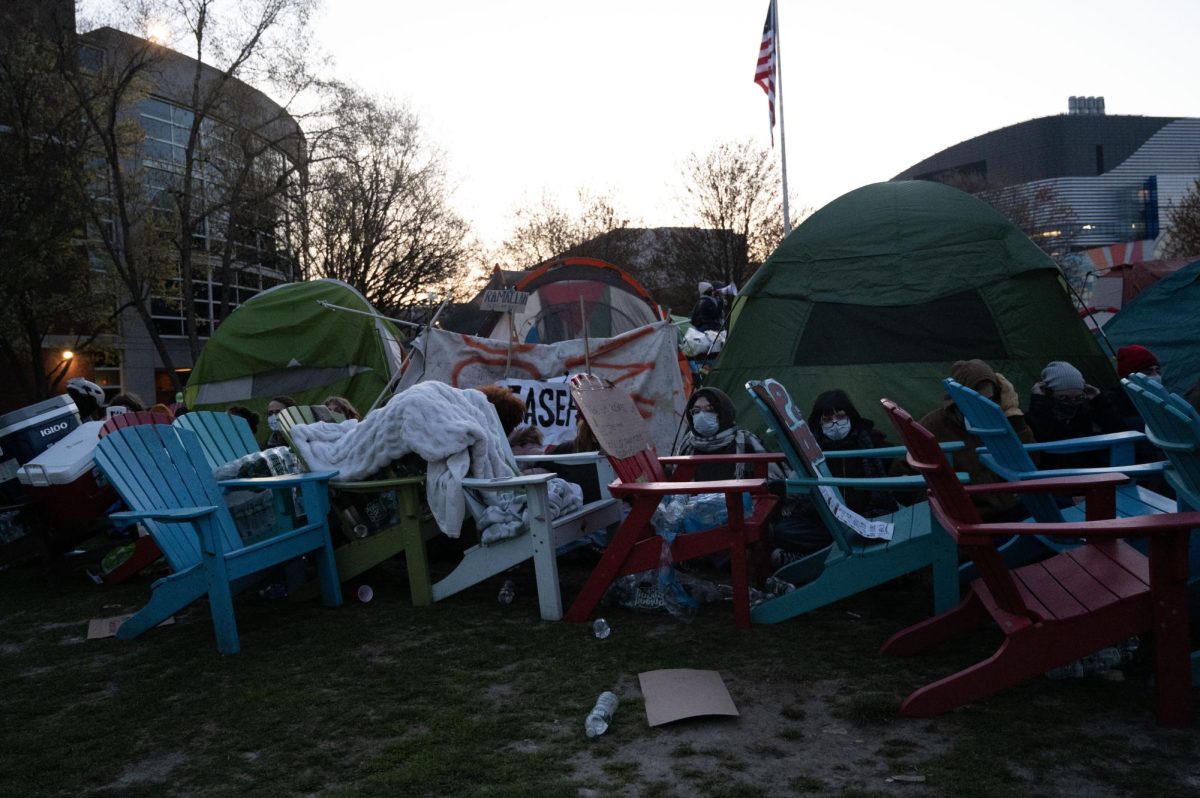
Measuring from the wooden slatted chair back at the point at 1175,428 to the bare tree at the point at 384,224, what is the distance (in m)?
26.1

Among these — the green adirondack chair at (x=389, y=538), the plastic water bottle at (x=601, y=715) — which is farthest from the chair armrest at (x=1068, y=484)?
the green adirondack chair at (x=389, y=538)

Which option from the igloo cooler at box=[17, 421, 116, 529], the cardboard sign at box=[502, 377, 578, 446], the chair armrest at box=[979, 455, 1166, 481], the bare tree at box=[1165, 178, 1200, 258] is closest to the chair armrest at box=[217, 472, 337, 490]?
the igloo cooler at box=[17, 421, 116, 529]

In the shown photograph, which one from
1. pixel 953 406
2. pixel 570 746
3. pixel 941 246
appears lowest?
pixel 570 746

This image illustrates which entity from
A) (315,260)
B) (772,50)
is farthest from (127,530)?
(315,260)

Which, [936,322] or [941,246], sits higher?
[941,246]

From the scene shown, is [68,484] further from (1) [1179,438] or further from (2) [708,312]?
(2) [708,312]

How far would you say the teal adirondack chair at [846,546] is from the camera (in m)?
4.36

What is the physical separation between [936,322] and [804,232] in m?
1.56

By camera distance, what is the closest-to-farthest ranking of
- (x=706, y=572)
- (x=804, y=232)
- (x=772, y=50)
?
(x=706, y=572) < (x=804, y=232) < (x=772, y=50)

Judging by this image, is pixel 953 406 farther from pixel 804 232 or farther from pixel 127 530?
pixel 127 530

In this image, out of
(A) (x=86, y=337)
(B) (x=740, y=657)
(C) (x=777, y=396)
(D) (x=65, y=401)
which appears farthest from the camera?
(A) (x=86, y=337)

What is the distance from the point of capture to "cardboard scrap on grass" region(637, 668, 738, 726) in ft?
11.8

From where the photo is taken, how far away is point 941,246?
332 inches

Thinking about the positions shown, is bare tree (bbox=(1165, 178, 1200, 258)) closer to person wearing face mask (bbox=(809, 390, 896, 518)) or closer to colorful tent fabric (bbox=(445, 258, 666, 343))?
colorful tent fabric (bbox=(445, 258, 666, 343))
